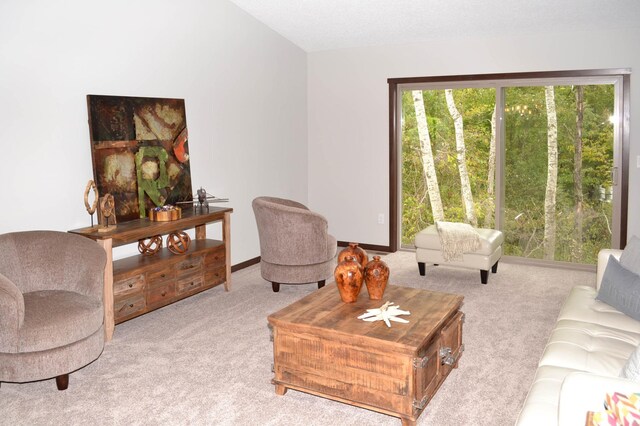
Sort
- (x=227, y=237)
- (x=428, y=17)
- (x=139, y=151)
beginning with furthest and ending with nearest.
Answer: (x=428, y=17)
(x=227, y=237)
(x=139, y=151)

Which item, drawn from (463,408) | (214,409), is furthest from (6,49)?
(463,408)

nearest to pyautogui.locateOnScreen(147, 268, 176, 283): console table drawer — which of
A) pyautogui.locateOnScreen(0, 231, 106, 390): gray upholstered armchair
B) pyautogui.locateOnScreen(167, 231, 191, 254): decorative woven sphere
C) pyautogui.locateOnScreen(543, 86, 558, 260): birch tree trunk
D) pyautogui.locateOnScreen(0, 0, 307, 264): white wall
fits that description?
pyautogui.locateOnScreen(167, 231, 191, 254): decorative woven sphere

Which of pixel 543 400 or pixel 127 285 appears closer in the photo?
pixel 543 400

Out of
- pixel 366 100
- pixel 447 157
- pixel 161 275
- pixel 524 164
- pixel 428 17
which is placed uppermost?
pixel 428 17

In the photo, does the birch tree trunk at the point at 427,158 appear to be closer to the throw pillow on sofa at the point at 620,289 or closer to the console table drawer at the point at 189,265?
the console table drawer at the point at 189,265

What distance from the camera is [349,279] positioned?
3.33m

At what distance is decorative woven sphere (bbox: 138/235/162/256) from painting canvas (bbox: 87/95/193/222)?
0.73ft

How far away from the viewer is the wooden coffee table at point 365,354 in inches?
112

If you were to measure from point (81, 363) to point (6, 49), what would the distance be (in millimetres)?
2125

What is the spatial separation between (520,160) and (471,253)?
1.47 metres

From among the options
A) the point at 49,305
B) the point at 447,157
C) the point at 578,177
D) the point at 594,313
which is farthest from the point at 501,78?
the point at 49,305

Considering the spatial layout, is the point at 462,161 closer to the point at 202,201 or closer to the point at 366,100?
the point at 366,100

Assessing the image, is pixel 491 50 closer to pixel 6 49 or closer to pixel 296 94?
pixel 296 94

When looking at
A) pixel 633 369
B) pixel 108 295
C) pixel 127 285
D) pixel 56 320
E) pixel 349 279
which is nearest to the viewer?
pixel 633 369
